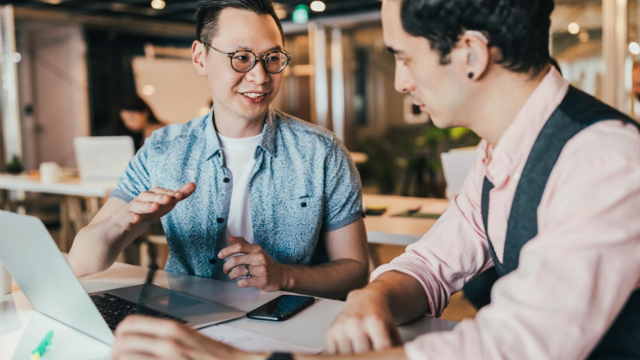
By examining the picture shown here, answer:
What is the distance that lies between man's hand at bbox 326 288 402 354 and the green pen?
0.52 metres

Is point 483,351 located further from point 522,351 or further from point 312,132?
point 312,132

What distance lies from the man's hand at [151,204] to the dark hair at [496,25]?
0.61 metres

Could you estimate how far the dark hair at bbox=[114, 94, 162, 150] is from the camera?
4859 mm

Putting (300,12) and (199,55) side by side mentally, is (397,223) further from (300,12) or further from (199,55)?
(300,12)

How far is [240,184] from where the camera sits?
67.5 inches

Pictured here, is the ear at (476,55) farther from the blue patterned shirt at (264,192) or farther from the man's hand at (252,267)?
the blue patterned shirt at (264,192)

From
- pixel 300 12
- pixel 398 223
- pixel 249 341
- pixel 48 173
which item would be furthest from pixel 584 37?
pixel 249 341

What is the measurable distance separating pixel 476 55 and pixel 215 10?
3.27 feet

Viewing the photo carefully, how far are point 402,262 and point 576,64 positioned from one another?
224 inches

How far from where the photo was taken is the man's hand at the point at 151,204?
1242 mm

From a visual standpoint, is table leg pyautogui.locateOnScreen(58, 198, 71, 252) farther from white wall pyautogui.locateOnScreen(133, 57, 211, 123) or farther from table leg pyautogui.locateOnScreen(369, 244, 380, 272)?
white wall pyautogui.locateOnScreen(133, 57, 211, 123)

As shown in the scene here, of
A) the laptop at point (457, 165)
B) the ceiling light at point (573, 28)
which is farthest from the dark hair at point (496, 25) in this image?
the ceiling light at point (573, 28)

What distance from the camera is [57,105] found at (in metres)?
7.78

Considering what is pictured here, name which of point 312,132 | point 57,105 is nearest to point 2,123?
point 57,105
